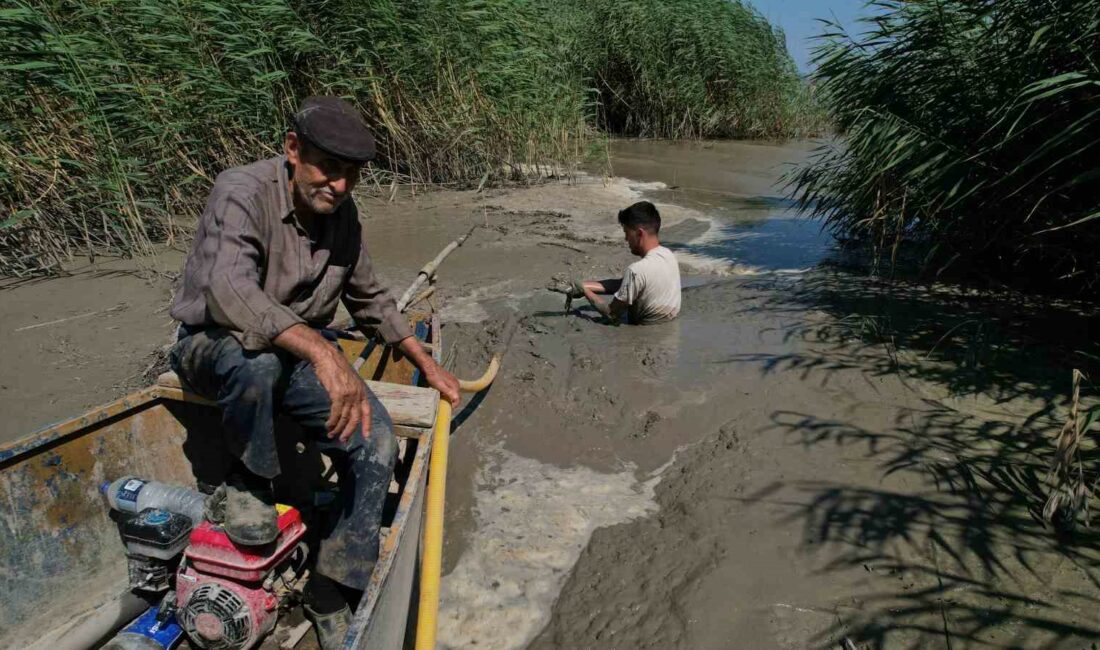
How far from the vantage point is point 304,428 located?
270cm

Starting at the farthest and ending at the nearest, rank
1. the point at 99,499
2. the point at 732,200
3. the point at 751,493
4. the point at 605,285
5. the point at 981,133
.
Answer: the point at 732,200, the point at 605,285, the point at 981,133, the point at 751,493, the point at 99,499

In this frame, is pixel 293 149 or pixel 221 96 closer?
pixel 293 149

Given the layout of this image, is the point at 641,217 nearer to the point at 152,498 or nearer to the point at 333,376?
the point at 333,376

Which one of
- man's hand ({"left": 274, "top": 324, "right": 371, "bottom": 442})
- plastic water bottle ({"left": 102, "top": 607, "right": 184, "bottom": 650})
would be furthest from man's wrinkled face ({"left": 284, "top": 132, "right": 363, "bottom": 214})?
plastic water bottle ({"left": 102, "top": 607, "right": 184, "bottom": 650})

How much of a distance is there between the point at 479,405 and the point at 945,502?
2.48 metres

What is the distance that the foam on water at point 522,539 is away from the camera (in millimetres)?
2875

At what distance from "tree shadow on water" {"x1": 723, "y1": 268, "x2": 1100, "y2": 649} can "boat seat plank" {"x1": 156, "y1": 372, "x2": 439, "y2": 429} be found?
160 centimetres

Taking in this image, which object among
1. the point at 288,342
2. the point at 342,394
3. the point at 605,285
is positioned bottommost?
the point at 605,285

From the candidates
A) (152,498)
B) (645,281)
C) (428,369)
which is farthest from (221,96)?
(152,498)

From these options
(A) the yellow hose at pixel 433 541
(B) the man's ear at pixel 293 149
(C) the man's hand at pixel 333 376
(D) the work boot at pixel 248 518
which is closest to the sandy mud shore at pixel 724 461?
(A) the yellow hose at pixel 433 541

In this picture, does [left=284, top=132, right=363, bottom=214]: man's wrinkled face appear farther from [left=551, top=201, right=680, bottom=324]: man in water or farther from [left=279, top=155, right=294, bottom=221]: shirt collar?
[left=551, top=201, right=680, bottom=324]: man in water

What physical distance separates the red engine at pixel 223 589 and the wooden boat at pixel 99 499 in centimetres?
39

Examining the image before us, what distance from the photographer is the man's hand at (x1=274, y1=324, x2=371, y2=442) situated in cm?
223

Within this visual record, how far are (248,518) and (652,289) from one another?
3.53 meters
